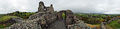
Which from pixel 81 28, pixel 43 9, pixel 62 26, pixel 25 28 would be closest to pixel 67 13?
pixel 62 26

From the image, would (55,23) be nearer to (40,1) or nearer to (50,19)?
(50,19)

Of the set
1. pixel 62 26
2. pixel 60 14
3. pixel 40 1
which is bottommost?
pixel 62 26

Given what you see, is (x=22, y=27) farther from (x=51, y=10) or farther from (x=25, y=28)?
(x=51, y=10)

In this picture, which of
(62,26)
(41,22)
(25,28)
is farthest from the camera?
(62,26)

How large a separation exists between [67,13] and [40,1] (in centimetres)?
940

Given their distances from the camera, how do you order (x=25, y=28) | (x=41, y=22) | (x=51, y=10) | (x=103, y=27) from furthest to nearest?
(x=51, y=10) < (x=41, y=22) < (x=103, y=27) < (x=25, y=28)

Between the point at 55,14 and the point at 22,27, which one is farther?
the point at 55,14

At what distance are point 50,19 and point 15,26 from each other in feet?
39.3

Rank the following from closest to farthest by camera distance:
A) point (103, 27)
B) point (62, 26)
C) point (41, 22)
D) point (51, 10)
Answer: point (103, 27), point (41, 22), point (62, 26), point (51, 10)

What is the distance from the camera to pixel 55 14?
34.2 m

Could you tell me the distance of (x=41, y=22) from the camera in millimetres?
25266

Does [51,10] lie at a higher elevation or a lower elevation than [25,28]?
higher

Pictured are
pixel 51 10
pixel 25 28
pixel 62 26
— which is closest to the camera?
pixel 25 28

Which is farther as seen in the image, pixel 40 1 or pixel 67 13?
pixel 40 1
